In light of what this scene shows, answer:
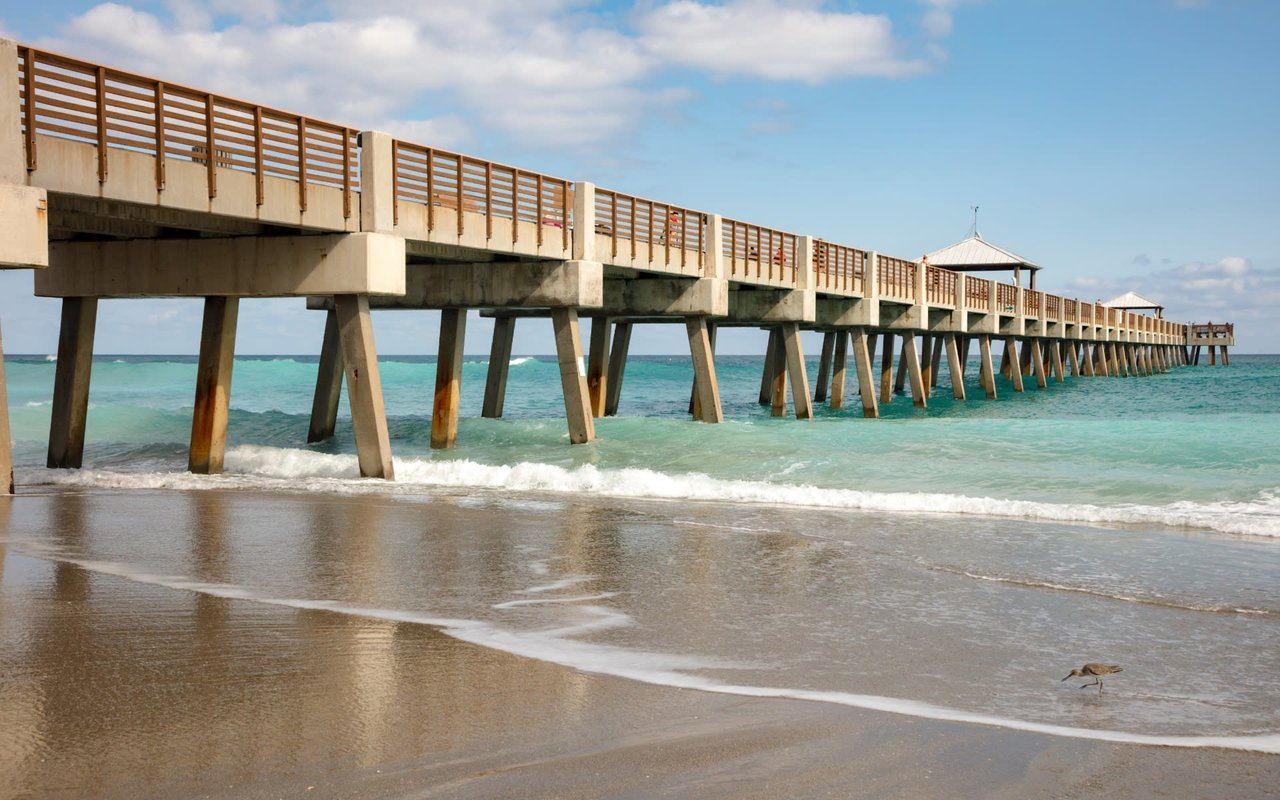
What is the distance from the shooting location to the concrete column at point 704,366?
2625 cm

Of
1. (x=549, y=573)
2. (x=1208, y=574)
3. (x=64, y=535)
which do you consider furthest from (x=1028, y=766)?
(x=64, y=535)

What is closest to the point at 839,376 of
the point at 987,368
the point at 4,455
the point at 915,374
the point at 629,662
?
the point at 915,374

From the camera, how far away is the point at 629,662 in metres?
6.08

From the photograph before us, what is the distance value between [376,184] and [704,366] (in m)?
12.3

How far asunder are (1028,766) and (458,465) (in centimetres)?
1402

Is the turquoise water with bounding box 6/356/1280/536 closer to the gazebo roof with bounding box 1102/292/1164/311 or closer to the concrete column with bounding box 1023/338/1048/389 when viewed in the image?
the concrete column with bounding box 1023/338/1048/389

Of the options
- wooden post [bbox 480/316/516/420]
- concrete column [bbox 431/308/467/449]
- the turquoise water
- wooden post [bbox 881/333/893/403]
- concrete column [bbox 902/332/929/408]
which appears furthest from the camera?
wooden post [bbox 881/333/893/403]

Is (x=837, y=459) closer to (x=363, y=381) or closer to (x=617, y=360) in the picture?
(x=363, y=381)

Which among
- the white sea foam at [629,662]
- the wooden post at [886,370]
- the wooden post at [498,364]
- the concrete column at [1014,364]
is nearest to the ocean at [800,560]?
the white sea foam at [629,662]

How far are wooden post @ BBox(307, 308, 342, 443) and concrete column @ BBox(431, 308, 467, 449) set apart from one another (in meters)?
3.07

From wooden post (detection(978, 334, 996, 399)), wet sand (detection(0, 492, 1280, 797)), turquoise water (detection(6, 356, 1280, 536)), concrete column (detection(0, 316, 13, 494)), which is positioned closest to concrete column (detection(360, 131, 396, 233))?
turquoise water (detection(6, 356, 1280, 536))

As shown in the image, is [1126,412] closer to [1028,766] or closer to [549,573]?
[549,573]

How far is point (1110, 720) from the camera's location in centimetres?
525

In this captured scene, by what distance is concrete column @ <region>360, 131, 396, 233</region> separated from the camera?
15672 millimetres
